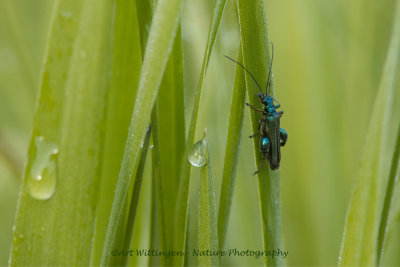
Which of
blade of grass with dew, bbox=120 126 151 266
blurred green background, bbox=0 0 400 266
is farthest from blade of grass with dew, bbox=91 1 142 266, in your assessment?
blurred green background, bbox=0 0 400 266

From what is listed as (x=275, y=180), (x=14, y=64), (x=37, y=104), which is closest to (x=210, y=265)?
(x=275, y=180)

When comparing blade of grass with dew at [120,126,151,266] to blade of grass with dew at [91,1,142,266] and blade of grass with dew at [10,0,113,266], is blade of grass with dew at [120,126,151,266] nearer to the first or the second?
blade of grass with dew at [91,1,142,266]

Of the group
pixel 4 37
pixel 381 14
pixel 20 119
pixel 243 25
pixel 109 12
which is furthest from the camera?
pixel 4 37

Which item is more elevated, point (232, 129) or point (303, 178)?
point (303, 178)

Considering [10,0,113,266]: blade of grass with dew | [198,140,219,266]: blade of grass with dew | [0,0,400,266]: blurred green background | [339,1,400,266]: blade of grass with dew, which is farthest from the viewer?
[0,0,400,266]: blurred green background

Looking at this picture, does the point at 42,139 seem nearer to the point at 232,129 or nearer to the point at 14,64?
the point at 232,129

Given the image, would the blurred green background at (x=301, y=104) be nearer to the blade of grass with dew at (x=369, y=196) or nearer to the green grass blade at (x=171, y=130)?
the green grass blade at (x=171, y=130)
